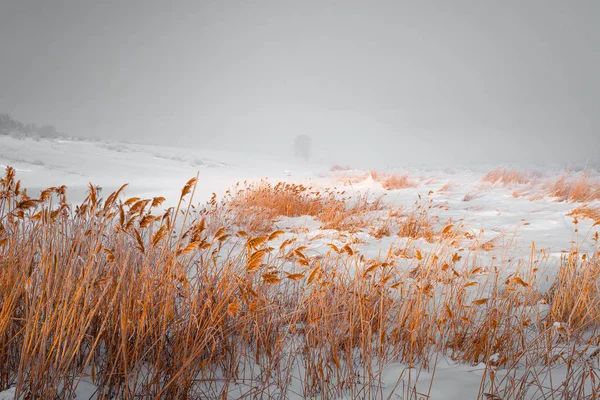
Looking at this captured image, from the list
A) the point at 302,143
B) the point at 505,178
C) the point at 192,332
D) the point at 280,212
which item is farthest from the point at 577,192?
the point at 302,143

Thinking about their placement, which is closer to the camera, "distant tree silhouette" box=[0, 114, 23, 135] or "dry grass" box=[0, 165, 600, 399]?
"dry grass" box=[0, 165, 600, 399]

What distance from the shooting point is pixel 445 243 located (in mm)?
3635

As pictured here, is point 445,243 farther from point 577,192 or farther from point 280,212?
point 577,192

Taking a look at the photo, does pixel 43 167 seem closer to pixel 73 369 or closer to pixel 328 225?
pixel 328 225

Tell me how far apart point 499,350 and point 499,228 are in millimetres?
3932

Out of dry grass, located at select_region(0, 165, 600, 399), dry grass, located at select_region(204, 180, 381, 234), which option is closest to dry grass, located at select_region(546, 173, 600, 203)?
dry grass, located at select_region(204, 180, 381, 234)

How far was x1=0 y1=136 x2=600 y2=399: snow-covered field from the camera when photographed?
1.26m

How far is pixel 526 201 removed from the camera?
7.27 metres

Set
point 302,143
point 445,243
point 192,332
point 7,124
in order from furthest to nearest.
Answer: point 302,143 → point 7,124 → point 445,243 → point 192,332

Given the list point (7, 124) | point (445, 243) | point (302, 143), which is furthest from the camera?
point (302, 143)

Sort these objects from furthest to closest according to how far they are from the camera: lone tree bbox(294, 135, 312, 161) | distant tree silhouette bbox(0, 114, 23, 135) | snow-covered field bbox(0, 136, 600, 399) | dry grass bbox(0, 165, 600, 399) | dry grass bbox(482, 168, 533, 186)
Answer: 1. lone tree bbox(294, 135, 312, 161)
2. distant tree silhouette bbox(0, 114, 23, 135)
3. dry grass bbox(482, 168, 533, 186)
4. snow-covered field bbox(0, 136, 600, 399)
5. dry grass bbox(0, 165, 600, 399)

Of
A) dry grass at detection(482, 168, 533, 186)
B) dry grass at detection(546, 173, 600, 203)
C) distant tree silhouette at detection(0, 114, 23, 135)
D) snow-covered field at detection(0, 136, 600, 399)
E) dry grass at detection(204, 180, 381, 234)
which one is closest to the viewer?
snow-covered field at detection(0, 136, 600, 399)

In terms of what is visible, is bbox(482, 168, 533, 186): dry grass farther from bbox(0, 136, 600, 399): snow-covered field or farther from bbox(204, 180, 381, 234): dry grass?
bbox(204, 180, 381, 234): dry grass

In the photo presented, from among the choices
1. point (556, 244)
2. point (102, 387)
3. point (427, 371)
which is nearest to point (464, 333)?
point (427, 371)
